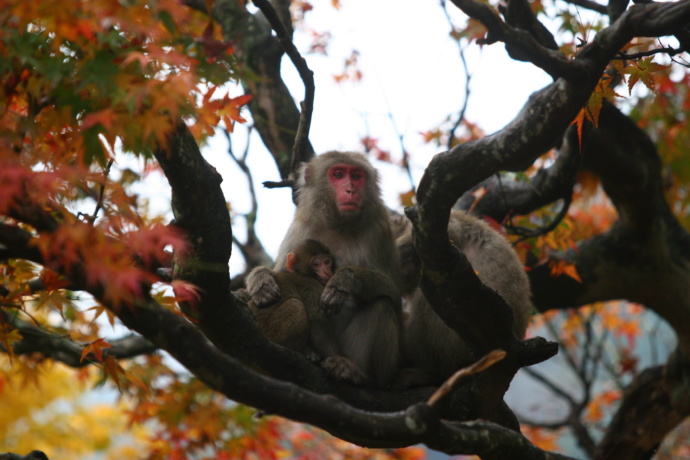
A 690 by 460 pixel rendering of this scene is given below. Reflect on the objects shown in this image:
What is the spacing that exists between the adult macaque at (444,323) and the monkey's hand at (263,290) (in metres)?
1.19

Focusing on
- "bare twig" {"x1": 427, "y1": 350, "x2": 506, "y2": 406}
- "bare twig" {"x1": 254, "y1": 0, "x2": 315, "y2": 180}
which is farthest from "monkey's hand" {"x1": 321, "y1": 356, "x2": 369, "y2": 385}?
"bare twig" {"x1": 254, "y1": 0, "x2": 315, "y2": 180}

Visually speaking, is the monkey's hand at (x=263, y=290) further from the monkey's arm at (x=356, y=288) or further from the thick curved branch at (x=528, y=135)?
the thick curved branch at (x=528, y=135)

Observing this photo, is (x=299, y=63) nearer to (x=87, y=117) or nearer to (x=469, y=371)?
(x=87, y=117)

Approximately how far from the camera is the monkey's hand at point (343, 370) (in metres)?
4.89

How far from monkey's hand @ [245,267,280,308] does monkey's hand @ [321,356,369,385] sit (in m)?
0.63

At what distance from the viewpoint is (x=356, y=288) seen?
5.21 metres

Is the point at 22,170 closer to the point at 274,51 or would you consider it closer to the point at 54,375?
the point at 274,51

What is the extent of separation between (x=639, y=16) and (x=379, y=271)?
2.80m

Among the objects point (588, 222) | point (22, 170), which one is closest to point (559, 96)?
point (22, 170)

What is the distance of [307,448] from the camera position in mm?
12047

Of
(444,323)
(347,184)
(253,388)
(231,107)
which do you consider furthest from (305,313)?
(253,388)

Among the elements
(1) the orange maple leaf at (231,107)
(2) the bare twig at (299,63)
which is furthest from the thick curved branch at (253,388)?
(2) the bare twig at (299,63)

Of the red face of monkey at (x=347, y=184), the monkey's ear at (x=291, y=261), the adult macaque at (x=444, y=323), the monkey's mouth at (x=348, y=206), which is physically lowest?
the adult macaque at (x=444, y=323)

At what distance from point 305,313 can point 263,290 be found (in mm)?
364
